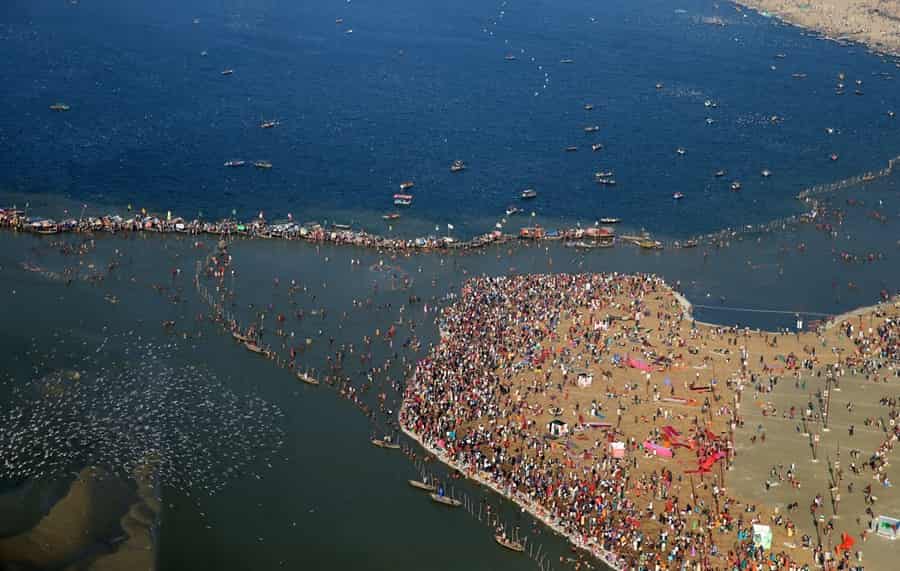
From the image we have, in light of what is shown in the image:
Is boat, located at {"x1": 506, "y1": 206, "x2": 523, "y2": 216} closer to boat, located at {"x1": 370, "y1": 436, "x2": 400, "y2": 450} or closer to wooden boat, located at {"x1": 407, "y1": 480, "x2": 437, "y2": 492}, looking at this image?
boat, located at {"x1": 370, "y1": 436, "x2": 400, "y2": 450}

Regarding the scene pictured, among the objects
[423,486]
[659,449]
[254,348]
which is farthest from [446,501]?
[254,348]

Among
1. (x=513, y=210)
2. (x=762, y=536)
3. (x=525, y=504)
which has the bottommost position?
(x=513, y=210)

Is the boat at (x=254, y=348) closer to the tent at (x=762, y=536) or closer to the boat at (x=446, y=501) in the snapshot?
the boat at (x=446, y=501)

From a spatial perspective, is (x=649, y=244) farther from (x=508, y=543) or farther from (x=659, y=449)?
(x=508, y=543)

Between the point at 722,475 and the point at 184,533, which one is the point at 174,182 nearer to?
the point at 184,533

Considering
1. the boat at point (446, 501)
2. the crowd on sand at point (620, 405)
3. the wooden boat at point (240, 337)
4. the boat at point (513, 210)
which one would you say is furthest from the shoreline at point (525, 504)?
the boat at point (513, 210)

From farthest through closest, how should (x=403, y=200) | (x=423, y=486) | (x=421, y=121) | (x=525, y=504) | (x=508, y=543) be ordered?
1. (x=421, y=121)
2. (x=403, y=200)
3. (x=423, y=486)
4. (x=525, y=504)
5. (x=508, y=543)

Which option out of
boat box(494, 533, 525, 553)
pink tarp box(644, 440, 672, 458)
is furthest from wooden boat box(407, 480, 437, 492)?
pink tarp box(644, 440, 672, 458)
